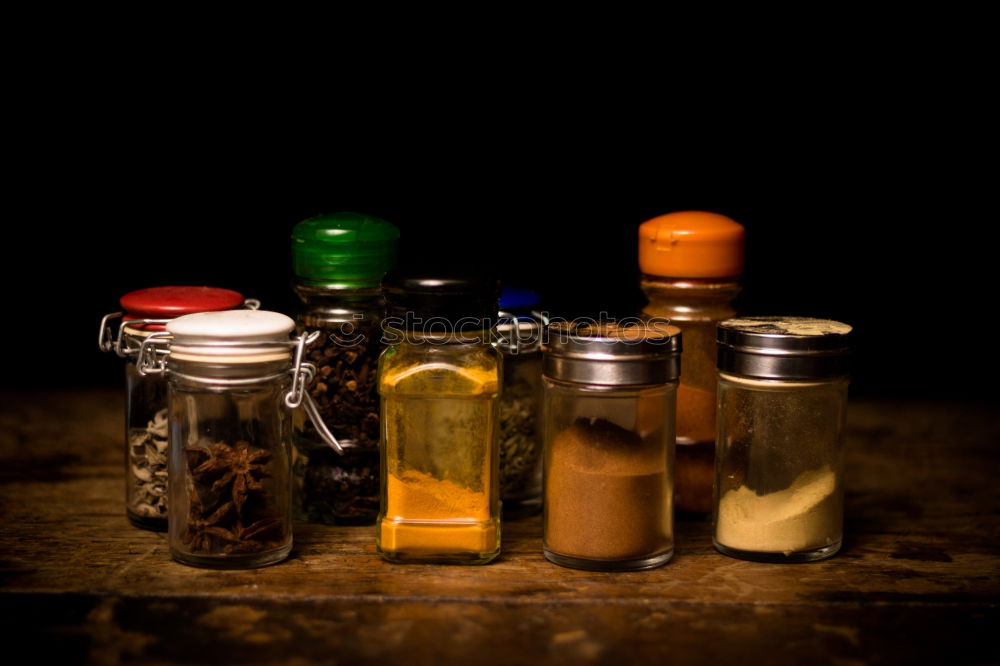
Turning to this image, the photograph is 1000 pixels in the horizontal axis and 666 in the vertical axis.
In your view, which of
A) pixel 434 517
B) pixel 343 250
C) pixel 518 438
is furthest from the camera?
pixel 518 438

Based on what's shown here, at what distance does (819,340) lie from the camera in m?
1.50

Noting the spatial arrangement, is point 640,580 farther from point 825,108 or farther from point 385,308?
point 825,108

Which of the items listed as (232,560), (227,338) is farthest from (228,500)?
(227,338)

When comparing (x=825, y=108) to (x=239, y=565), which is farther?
(x=825, y=108)

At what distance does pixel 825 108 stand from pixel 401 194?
79cm

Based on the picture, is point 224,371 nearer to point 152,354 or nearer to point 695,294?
point 152,354

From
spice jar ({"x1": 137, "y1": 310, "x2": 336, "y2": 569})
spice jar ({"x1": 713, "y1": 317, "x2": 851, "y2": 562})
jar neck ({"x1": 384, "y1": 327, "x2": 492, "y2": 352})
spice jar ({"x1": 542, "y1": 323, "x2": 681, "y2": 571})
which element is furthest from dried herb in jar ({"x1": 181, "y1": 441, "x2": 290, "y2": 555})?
spice jar ({"x1": 713, "y1": 317, "x2": 851, "y2": 562})

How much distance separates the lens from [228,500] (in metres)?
1.49

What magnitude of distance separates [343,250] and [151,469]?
1.17ft

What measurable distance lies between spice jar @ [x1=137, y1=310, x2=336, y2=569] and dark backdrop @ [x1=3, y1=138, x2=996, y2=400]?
969mm

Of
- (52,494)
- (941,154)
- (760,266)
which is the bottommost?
(52,494)

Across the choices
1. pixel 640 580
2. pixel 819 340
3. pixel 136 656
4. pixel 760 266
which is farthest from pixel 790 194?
pixel 136 656

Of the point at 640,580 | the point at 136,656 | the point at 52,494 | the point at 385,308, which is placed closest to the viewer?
the point at 136,656

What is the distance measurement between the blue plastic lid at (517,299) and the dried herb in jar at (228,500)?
0.39 meters
